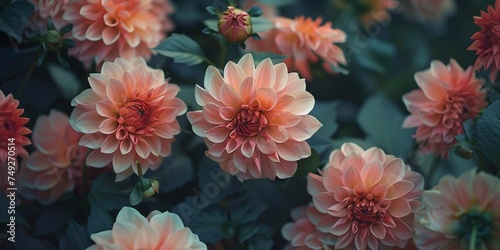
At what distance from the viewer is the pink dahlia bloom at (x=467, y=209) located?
26.4 inches

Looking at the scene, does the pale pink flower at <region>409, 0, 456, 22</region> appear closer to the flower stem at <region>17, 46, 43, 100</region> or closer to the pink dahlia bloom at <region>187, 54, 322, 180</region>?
the pink dahlia bloom at <region>187, 54, 322, 180</region>

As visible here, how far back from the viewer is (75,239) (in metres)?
0.74

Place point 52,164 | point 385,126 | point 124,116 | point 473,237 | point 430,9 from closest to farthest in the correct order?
point 473,237 < point 124,116 < point 52,164 < point 385,126 < point 430,9

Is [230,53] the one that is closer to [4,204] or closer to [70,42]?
[70,42]

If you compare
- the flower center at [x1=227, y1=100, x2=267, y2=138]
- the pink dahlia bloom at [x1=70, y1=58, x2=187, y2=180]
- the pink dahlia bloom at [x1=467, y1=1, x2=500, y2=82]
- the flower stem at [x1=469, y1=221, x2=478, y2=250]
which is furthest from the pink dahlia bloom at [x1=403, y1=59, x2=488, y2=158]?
the pink dahlia bloom at [x1=70, y1=58, x2=187, y2=180]

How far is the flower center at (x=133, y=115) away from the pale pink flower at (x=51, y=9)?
0.70ft

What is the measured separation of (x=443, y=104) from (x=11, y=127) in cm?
64

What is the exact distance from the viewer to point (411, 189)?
751mm

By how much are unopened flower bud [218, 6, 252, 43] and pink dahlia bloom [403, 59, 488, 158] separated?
0.29 metres

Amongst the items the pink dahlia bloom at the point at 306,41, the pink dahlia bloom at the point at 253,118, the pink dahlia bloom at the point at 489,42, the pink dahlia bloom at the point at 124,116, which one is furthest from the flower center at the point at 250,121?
the pink dahlia bloom at the point at 489,42

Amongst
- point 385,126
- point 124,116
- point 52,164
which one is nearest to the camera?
point 124,116

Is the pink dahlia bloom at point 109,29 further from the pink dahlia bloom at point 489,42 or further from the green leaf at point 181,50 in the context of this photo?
the pink dahlia bloom at point 489,42

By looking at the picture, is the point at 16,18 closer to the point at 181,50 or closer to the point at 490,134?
the point at 181,50

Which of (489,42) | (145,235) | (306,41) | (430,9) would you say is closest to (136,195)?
(145,235)
